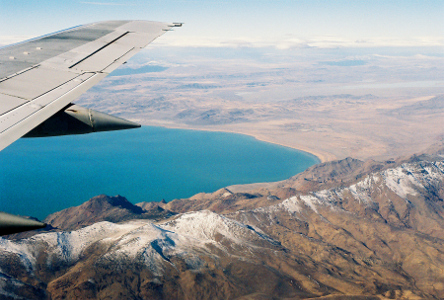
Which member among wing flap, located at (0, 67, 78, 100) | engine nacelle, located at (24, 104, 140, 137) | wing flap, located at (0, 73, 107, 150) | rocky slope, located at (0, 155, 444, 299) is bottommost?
rocky slope, located at (0, 155, 444, 299)

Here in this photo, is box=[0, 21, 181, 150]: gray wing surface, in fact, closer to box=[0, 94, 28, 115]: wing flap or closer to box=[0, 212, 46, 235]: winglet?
box=[0, 94, 28, 115]: wing flap

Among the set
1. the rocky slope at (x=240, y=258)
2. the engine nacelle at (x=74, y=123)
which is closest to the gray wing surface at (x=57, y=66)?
the engine nacelle at (x=74, y=123)

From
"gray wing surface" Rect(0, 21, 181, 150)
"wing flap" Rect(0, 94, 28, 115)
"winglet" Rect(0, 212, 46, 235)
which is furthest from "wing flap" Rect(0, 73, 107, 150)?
"winglet" Rect(0, 212, 46, 235)

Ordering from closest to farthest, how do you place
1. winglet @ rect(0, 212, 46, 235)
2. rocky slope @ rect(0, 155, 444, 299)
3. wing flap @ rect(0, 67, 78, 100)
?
1. winglet @ rect(0, 212, 46, 235)
2. wing flap @ rect(0, 67, 78, 100)
3. rocky slope @ rect(0, 155, 444, 299)

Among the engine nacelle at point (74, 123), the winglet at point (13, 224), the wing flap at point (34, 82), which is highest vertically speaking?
the wing flap at point (34, 82)

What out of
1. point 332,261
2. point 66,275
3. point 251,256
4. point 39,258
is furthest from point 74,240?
point 332,261

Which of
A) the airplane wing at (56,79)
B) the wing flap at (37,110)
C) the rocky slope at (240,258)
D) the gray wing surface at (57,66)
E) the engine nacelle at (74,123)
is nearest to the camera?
the wing flap at (37,110)

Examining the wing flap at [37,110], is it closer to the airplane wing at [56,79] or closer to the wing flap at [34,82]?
the airplane wing at [56,79]
